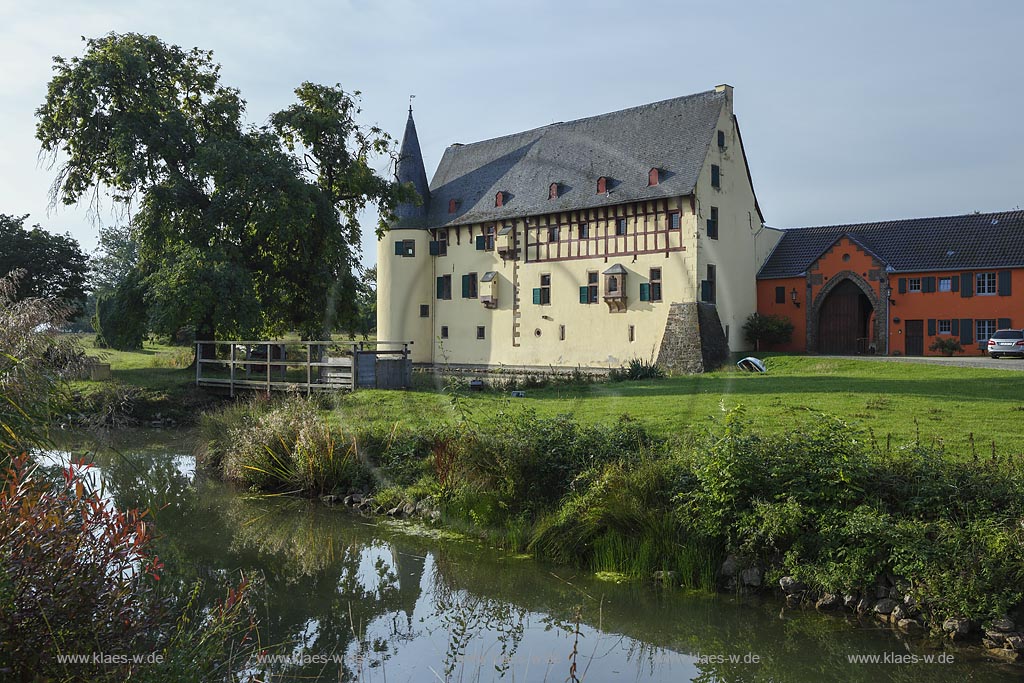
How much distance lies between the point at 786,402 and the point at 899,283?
2007 centimetres

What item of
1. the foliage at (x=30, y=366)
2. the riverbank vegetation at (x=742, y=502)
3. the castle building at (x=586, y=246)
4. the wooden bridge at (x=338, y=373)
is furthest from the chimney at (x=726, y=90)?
the foliage at (x=30, y=366)

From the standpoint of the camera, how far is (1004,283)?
29.7m

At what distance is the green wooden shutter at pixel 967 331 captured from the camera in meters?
30.2

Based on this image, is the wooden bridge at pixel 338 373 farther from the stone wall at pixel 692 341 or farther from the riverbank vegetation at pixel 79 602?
the riverbank vegetation at pixel 79 602

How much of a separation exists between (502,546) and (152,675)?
586 cm

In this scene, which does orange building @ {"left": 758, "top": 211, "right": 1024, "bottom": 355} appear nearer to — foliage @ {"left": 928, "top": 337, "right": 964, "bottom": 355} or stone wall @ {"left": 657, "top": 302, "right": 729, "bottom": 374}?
foliage @ {"left": 928, "top": 337, "right": 964, "bottom": 355}

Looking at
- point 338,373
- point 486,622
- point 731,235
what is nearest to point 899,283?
point 731,235

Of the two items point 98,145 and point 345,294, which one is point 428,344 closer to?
point 345,294

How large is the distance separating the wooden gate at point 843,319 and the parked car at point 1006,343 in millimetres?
5878

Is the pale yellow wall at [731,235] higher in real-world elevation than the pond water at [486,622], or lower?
higher

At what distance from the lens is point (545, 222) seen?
35.3 m

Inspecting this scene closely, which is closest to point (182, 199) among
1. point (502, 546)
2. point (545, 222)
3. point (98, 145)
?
point (98, 145)

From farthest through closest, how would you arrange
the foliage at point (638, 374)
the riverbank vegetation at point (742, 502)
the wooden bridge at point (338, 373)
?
the foliage at point (638, 374) → the wooden bridge at point (338, 373) → the riverbank vegetation at point (742, 502)

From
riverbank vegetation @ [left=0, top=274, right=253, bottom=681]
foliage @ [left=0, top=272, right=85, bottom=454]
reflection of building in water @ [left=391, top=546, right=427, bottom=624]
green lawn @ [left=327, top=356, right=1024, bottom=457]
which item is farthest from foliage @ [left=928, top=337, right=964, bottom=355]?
riverbank vegetation @ [left=0, top=274, right=253, bottom=681]
